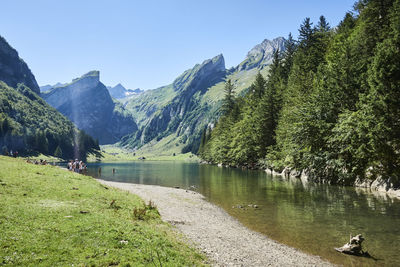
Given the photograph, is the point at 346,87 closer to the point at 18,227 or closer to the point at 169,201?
the point at 169,201

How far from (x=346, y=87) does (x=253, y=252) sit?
133 ft

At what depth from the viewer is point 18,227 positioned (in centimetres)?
1306

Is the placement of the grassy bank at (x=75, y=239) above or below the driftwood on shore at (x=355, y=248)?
above

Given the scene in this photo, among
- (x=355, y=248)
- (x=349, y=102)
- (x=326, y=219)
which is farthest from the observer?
(x=349, y=102)

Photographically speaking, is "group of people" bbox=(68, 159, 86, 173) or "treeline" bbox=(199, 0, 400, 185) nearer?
"treeline" bbox=(199, 0, 400, 185)

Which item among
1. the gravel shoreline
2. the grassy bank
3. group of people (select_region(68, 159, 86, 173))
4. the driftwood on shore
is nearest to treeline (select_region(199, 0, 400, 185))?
the driftwood on shore

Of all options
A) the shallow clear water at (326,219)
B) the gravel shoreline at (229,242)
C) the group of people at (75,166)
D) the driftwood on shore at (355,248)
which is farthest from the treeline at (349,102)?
the group of people at (75,166)

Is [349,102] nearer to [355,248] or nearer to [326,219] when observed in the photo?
[326,219]

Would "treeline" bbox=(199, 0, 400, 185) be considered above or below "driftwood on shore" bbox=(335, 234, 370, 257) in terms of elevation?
above

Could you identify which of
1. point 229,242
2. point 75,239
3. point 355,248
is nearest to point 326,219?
point 355,248

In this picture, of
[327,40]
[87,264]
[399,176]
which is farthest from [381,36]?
[87,264]

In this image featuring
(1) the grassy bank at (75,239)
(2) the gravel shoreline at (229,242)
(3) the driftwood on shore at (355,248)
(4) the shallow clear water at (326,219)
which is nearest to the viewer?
(1) the grassy bank at (75,239)

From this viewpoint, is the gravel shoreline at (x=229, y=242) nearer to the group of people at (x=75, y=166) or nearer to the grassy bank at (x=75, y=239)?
the grassy bank at (x=75, y=239)

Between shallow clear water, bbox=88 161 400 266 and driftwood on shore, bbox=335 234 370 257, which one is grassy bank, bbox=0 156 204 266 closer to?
shallow clear water, bbox=88 161 400 266
